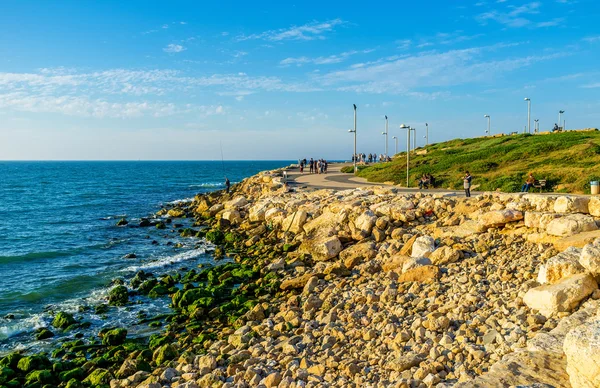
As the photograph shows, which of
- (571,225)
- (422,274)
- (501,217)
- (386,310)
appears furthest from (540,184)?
(386,310)

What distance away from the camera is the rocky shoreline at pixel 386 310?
29.2 ft

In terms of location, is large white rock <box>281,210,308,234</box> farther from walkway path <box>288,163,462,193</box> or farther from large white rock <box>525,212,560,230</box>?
large white rock <box>525,212,560,230</box>

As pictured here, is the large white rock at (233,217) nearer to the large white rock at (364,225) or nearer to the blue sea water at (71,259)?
the blue sea water at (71,259)

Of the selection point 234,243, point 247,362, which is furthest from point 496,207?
point 234,243

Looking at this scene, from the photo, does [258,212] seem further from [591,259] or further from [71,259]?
[591,259]

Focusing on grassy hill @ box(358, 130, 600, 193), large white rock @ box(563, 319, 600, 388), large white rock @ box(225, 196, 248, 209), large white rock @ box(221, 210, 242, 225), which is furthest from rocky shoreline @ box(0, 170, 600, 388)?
large white rock @ box(225, 196, 248, 209)

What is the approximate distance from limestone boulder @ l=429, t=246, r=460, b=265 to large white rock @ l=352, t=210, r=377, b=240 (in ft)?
15.1

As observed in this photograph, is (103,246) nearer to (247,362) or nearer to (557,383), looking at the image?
(247,362)

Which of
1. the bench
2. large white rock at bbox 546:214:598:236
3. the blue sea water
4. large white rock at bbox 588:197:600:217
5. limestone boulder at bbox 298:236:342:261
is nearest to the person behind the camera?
large white rock at bbox 546:214:598:236

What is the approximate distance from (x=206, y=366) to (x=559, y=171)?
76.0 ft

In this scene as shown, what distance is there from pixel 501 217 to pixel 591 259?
556 centimetres

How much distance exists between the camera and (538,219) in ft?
48.7

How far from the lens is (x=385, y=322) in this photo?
11.1 meters

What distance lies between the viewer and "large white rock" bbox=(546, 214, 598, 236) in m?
13.5
